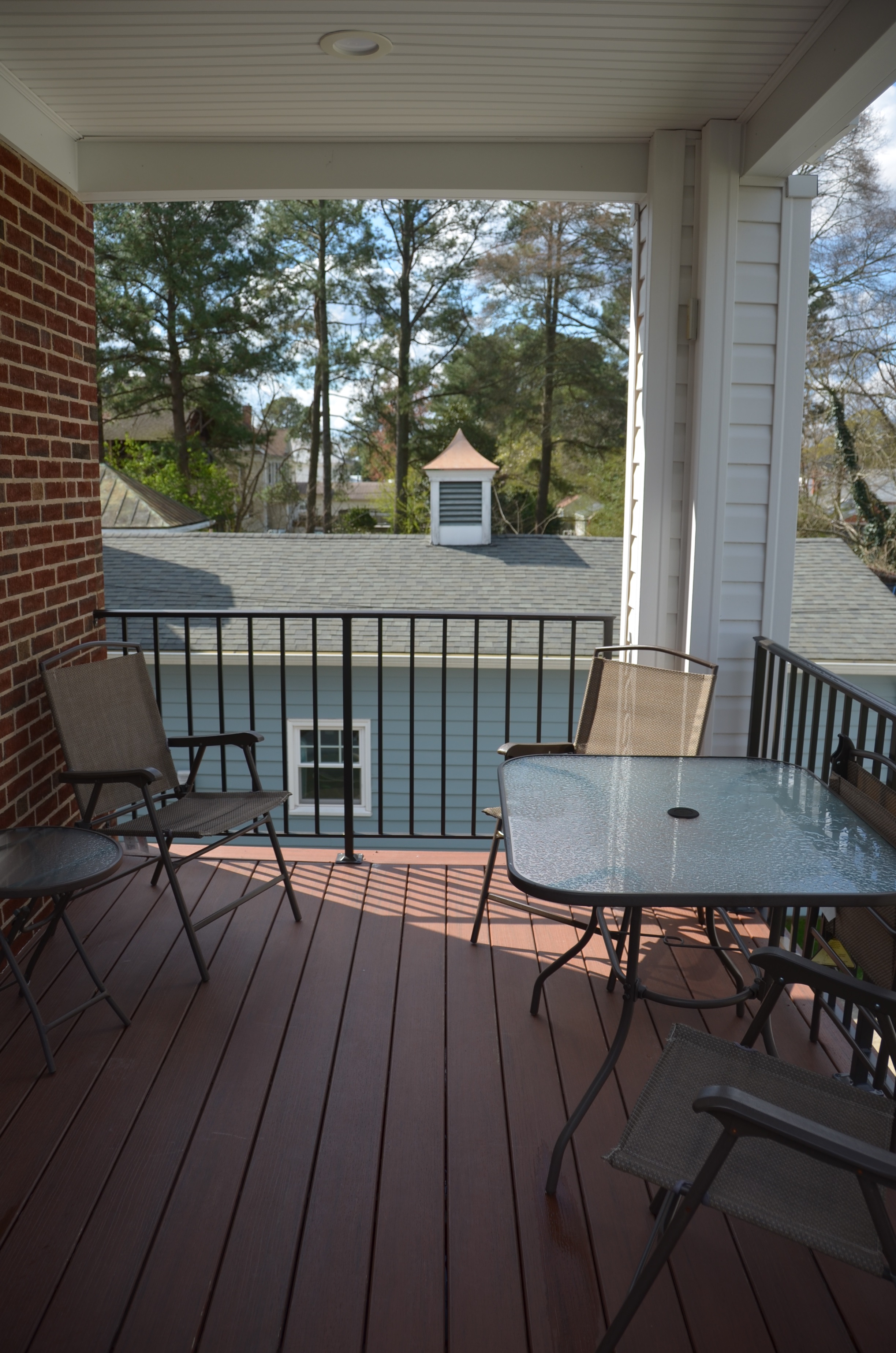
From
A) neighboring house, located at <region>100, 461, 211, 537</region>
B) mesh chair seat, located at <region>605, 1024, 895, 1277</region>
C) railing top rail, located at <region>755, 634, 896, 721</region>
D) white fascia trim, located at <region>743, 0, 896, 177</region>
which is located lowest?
mesh chair seat, located at <region>605, 1024, 895, 1277</region>

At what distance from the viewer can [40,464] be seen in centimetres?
348

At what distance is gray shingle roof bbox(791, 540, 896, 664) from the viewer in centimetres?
955

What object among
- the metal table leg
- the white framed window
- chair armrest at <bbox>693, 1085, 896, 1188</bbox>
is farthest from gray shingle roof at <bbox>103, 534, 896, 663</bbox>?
chair armrest at <bbox>693, 1085, 896, 1188</bbox>

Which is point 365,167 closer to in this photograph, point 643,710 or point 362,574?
point 643,710

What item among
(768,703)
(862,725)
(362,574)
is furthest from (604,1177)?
(362,574)

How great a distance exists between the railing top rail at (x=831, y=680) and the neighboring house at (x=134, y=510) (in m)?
11.9

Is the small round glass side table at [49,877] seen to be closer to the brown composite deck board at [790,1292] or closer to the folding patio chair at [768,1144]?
the folding patio chair at [768,1144]

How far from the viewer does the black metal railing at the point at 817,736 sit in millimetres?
2371

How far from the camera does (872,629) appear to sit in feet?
32.5

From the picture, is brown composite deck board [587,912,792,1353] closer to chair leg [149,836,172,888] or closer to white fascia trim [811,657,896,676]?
chair leg [149,836,172,888]

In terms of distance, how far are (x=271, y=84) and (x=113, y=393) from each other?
15010 mm

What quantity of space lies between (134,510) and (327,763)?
24.7 ft

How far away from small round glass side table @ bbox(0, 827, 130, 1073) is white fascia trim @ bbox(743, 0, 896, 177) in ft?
9.52

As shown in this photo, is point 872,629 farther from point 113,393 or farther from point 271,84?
point 113,393
